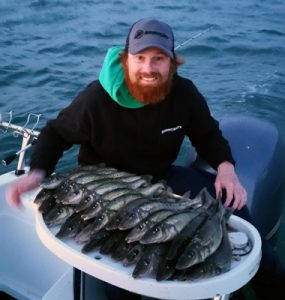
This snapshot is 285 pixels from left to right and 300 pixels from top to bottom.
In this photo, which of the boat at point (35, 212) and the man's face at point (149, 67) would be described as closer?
the man's face at point (149, 67)

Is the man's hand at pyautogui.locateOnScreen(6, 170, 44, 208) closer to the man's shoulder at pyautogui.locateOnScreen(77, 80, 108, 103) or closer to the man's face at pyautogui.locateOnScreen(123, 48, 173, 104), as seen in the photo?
the man's shoulder at pyautogui.locateOnScreen(77, 80, 108, 103)

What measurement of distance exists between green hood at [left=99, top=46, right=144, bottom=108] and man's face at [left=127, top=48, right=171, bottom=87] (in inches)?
2.9

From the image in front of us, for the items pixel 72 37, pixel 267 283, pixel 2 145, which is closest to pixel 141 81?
pixel 267 283

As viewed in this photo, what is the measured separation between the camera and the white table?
1938mm

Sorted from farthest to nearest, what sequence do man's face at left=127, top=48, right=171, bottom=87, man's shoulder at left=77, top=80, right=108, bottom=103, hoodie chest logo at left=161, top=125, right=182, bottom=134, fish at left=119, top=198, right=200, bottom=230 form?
hoodie chest logo at left=161, top=125, right=182, bottom=134
man's shoulder at left=77, top=80, right=108, bottom=103
man's face at left=127, top=48, right=171, bottom=87
fish at left=119, top=198, right=200, bottom=230

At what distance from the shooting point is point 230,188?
9.37 feet

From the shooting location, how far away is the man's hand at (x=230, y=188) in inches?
110

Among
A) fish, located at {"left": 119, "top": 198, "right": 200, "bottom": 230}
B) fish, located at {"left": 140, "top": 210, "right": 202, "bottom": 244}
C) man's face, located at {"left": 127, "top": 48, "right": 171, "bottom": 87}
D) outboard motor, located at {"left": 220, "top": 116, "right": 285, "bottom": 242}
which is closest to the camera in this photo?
fish, located at {"left": 140, "top": 210, "right": 202, "bottom": 244}

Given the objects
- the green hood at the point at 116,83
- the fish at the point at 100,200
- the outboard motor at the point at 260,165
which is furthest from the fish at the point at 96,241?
the outboard motor at the point at 260,165

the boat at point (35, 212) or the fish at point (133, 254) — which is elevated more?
the fish at point (133, 254)

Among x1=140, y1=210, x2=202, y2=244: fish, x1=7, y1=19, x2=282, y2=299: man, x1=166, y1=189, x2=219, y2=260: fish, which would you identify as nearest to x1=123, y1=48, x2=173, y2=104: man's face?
x1=7, y1=19, x2=282, y2=299: man

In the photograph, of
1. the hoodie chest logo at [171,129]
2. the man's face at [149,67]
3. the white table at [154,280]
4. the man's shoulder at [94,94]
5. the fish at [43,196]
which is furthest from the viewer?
the hoodie chest logo at [171,129]

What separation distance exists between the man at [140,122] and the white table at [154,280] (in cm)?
63

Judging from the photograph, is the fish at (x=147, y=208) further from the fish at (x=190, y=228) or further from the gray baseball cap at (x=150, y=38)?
the gray baseball cap at (x=150, y=38)
